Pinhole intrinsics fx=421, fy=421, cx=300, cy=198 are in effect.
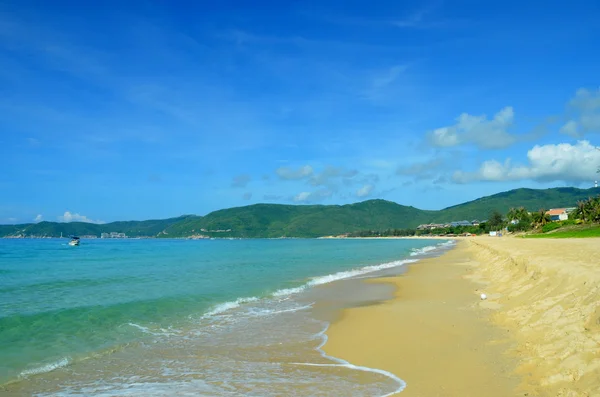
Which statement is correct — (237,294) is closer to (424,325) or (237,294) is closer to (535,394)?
(424,325)

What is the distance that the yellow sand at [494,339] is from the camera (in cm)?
612

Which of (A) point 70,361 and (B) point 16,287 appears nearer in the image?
(A) point 70,361

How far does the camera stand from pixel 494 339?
29.0 feet

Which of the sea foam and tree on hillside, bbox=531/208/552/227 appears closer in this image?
the sea foam

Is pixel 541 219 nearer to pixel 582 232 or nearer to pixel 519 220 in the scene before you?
pixel 519 220

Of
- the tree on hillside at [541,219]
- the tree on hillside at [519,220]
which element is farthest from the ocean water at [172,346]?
the tree on hillside at [519,220]

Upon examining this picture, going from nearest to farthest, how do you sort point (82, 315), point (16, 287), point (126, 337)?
point (126, 337) < point (82, 315) < point (16, 287)

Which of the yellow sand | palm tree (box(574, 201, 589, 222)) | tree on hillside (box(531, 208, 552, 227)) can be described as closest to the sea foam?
the yellow sand

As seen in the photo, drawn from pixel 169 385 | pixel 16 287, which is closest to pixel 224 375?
pixel 169 385

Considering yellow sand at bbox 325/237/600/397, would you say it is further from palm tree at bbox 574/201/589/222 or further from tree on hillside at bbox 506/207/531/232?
tree on hillside at bbox 506/207/531/232

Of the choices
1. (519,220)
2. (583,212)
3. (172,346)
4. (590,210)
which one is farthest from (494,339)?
(519,220)

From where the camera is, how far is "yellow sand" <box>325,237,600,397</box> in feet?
20.1

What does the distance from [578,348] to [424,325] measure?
5.01 metres

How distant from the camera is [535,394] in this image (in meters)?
5.67
